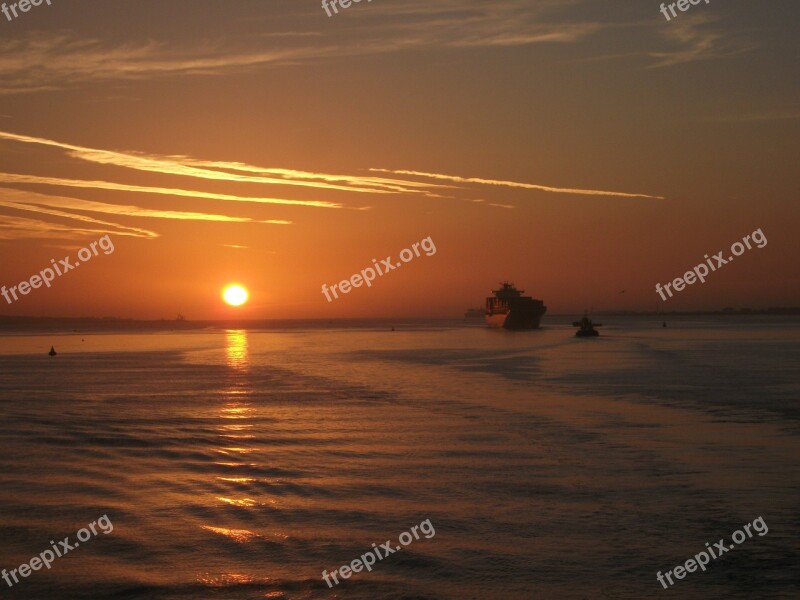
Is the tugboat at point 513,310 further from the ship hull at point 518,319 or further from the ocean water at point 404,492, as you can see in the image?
the ocean water at point 404,492

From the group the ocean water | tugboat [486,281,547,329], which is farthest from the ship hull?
the ocean water

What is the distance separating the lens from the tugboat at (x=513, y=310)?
16662cm

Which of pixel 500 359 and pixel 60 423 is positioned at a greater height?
pixel 500 359

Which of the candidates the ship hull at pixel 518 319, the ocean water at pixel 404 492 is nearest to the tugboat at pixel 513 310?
the ship hull at pixel 518 319

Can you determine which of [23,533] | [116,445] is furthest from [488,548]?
[116,445]

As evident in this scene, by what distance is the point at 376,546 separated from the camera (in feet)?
40.5

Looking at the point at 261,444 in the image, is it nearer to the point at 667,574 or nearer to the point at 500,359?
the point at 667,574

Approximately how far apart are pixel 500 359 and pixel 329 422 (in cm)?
3897

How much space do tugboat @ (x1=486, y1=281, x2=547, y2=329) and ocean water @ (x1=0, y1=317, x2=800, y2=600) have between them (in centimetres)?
13166

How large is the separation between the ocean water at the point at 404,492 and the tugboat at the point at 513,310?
131657 millimetres

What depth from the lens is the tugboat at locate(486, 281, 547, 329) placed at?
167 metres

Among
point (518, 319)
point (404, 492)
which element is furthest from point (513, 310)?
point (404, 492)

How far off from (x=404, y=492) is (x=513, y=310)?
151 metres

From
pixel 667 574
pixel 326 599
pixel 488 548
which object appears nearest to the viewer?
pixel 326 599
